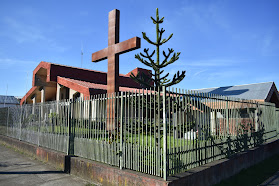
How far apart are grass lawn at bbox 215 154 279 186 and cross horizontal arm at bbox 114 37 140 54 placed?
6562 mm

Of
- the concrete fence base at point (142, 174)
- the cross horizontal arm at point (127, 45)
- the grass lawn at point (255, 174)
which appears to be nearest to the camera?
the concrete fence base at point (142, 174)

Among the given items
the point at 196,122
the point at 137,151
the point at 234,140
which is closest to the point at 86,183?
the point at 137,151

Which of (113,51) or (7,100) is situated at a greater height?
(113,51)

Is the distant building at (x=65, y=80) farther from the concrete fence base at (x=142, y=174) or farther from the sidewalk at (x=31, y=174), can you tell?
the concrete fence base at (x=142, y=174)

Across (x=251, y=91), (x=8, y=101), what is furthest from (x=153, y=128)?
(x=8, y=101)

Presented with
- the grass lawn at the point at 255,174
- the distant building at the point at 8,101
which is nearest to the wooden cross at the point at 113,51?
the grass lawn at the point at 255,174

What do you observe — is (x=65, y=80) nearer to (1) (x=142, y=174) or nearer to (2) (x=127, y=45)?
(2) (x=127, y=45)

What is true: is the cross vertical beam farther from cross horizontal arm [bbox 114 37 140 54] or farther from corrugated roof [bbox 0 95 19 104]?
corrugated roof [bbox 0 95 19 104]

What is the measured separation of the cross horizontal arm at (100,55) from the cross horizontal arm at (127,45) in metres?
0.83

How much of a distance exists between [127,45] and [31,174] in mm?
6610

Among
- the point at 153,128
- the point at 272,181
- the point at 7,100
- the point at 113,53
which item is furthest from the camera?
the point at 7,100

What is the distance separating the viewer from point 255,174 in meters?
6.95

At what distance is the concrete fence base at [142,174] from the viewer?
4.62 m

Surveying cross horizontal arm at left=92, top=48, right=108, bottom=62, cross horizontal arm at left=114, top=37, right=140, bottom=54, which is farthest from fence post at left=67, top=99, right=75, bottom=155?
cross horizontal arm at left=92, top=48, right=108, bottom=62
